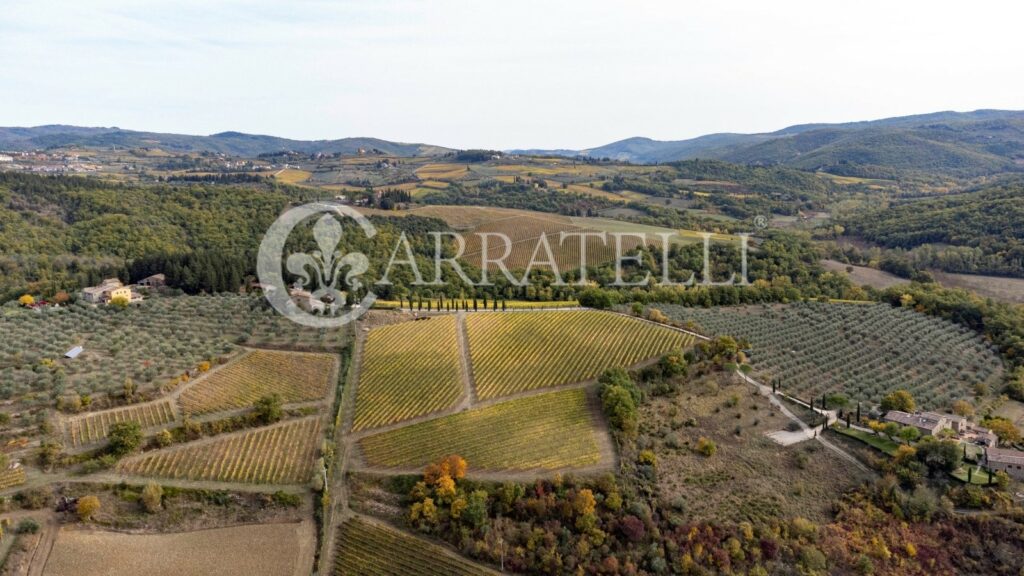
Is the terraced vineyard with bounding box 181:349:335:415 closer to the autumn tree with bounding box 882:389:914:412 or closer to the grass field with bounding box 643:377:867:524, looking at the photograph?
the grass field with bounding box 643:377:867:524

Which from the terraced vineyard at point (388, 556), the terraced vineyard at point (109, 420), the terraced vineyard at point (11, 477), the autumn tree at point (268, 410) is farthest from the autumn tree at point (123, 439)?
the terraced vineyard at point (388, 556)

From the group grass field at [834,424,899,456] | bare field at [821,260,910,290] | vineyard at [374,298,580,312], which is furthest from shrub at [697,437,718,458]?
bare field at [821,260,910,290]

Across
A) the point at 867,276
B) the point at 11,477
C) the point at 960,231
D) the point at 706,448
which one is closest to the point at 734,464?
the point at 706,448

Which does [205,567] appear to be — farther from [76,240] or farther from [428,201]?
[428,201]

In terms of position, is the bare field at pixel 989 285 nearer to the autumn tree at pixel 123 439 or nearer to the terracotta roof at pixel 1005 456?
the terracotta roof at pixel 1005 456

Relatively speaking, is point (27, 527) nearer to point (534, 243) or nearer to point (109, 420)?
point (109, 420)

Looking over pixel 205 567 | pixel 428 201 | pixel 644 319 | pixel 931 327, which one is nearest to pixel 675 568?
pixel 205 567
